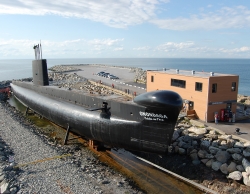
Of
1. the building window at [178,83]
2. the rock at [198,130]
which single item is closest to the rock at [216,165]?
the rock at [198,130]

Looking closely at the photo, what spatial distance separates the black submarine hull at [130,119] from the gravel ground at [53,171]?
1.79 m

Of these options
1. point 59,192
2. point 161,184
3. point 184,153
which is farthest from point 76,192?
point 184,153

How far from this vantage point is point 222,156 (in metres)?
13.5

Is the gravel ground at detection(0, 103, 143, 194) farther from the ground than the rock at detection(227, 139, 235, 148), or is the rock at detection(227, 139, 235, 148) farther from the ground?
the rock at detection(227, 139, 235, 148)

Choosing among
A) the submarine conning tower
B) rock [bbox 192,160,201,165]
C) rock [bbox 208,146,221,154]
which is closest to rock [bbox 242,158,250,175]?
rock [bbox 208,146,221,154]

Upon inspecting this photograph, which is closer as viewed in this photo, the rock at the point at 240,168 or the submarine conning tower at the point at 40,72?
the rock at the point at 240,168

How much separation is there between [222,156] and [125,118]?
236 inches

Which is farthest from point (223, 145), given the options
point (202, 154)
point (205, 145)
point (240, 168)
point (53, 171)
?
point (53, 171)

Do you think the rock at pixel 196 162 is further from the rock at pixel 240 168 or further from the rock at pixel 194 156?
the rock at pixel 240 168

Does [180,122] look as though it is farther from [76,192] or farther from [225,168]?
[76,192]

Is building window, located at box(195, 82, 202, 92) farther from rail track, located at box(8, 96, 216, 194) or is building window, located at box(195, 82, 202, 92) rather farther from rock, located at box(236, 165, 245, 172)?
rail track, located at box(8, 96, 216, 194)

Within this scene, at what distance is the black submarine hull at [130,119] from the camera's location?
12047mm

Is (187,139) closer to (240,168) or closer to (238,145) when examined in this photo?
(238,145)

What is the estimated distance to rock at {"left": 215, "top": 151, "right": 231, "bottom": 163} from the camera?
1342 centimetres
